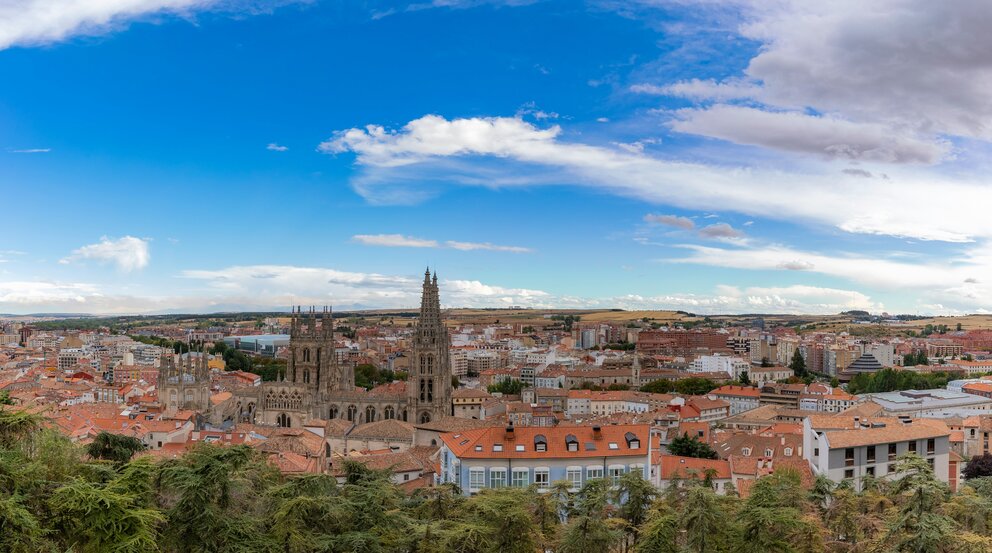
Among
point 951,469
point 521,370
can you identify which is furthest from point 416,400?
point 521,370

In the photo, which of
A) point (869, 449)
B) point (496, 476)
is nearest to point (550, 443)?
point (496, 476)

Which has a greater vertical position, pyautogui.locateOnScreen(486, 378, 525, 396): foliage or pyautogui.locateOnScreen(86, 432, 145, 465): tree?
pyautogui.locateOnScreen(86, 432, 145, 465): tree

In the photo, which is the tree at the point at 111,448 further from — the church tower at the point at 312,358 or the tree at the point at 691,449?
the church tower at the point at 312,358

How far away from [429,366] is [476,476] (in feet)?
113

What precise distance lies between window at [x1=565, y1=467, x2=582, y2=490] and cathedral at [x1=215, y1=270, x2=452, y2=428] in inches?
1324

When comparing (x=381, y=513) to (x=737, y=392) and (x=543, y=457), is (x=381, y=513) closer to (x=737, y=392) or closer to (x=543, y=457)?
(x=543, y=457)

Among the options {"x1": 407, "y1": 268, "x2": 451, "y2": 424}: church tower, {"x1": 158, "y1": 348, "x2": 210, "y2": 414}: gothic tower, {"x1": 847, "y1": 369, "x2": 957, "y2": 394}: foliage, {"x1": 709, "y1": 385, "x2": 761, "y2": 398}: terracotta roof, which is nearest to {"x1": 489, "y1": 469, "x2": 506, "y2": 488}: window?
{"x1": 407, "y1": 268, "x2": 451, "y2": 424}: church tower

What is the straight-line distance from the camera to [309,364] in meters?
75.5

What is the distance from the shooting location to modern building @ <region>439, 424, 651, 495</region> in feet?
127

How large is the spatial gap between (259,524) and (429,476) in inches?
939

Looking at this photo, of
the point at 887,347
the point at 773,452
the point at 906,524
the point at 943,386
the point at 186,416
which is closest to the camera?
the point at 906,524

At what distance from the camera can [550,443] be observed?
130 ft

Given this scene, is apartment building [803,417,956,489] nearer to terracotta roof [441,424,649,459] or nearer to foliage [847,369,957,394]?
terracotta roof [441,424,649,459]

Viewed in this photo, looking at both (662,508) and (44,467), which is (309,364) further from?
(44,467)
